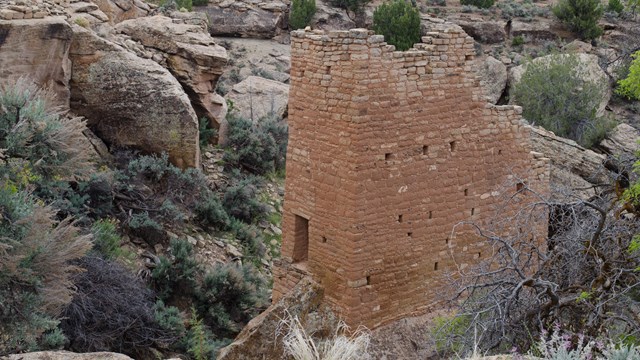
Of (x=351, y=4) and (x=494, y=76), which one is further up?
(x=351, y=4)

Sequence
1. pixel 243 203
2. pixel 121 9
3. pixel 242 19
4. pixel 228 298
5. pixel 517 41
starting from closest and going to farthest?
pixel 228 298 < pixel 243 203 < pixel 121 9 < pixel 242 19 < pixel 517 41

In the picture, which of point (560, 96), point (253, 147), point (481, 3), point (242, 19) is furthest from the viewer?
point (481, 3)

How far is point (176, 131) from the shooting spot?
691 inches

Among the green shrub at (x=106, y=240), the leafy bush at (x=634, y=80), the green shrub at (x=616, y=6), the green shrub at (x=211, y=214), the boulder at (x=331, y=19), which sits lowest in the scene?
the green shrub at (x=211, y=214)

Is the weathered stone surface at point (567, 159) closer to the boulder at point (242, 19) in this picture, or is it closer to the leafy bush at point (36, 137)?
the leafy bush at point (36, 137)

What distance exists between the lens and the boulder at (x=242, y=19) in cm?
3625

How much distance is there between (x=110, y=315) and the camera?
12969mm

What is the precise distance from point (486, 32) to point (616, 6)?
6951mm

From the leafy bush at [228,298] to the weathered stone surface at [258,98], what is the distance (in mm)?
7619

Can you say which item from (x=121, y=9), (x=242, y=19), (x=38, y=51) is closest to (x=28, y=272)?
(x=38, y=51)

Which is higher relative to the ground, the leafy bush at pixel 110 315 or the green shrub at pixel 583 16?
the green shrub at pixel 583 16

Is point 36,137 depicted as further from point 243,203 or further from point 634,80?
point 634,80

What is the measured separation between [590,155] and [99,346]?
1133 centimetres

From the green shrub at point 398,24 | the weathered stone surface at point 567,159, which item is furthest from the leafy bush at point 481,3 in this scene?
A: the weathered stone surface at point 567,159
